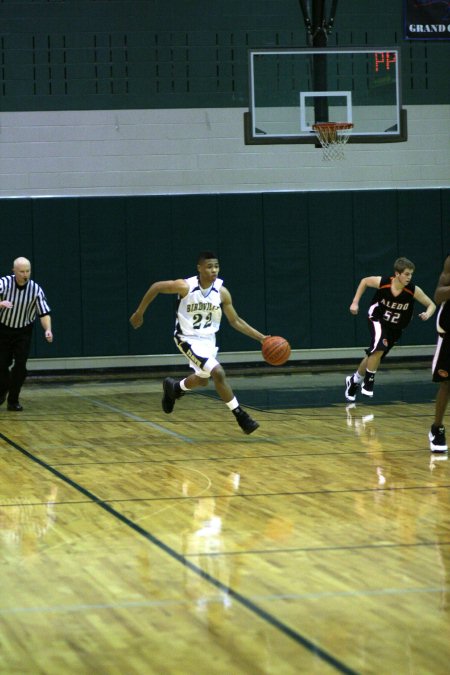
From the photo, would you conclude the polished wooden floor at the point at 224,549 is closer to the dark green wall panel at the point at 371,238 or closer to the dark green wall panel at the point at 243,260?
the dark green wall panel at the point at 243,260

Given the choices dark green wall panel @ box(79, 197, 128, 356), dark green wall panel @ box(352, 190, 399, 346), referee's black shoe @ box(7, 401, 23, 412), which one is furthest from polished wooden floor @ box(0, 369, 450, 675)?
dark green wall panel @ box(352, 190, 399, 346)

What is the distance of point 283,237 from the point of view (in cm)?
1784

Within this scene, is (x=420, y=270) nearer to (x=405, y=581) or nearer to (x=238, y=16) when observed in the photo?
(x=238, y=16)

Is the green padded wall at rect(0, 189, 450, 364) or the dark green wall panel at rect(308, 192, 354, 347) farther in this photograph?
the dark green wall panel at rect(308, 192, 354, 347)

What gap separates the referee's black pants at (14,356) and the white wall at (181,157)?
4.63 meters

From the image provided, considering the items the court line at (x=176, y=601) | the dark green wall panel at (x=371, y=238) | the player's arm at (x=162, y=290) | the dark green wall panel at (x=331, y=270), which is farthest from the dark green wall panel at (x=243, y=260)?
the court line at (x=176, y=601)

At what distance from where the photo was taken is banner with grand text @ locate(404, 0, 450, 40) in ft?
43.9

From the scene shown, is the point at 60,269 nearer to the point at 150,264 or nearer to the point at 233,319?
the point at 150,264

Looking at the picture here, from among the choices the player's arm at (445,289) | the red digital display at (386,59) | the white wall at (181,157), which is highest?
the red digital display at (386,59)

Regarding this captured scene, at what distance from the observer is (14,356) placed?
13086 millimetres

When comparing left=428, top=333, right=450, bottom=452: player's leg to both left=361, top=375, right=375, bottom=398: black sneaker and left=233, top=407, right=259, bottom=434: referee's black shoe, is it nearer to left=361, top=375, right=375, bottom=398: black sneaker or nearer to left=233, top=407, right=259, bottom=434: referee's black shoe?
left=233, top=407, right=259, bottom=434: referee's black shoe

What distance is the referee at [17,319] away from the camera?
42.0 feet

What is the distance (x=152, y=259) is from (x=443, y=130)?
5.03 metres

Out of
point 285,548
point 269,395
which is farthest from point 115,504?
point 269,395
